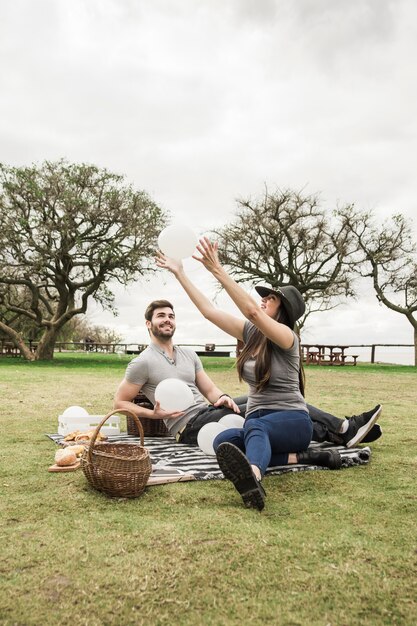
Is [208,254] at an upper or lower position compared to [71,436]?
upper

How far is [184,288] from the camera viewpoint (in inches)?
144

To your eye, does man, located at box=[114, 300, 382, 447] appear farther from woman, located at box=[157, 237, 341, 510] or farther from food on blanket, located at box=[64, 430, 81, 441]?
woman, located at box=[157, 237, 341, 510]

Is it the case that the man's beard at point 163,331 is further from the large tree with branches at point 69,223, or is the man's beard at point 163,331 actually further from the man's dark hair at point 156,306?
the large tree with branches at point 69,223

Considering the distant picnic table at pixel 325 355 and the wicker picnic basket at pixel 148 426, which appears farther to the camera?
the distant picnic table at pixel 325 355

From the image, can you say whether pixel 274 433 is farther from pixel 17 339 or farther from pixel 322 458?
pixel 17 339

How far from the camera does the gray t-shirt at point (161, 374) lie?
491 cm

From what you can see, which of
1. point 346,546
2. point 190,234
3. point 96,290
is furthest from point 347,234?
point 346,546

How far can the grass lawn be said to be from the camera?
1904 millimetres

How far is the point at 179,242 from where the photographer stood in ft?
14.5

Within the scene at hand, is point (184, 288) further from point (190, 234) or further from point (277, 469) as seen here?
point (277, 469)

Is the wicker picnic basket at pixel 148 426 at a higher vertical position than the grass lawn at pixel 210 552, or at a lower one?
higher

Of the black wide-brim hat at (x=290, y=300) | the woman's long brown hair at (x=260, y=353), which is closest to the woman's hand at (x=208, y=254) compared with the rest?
the black wide-brim hat at (x=290, y=300)

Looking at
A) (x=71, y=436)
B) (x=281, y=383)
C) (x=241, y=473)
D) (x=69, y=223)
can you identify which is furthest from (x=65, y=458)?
(x=69, y=223)

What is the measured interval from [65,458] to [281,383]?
1.66 meters
